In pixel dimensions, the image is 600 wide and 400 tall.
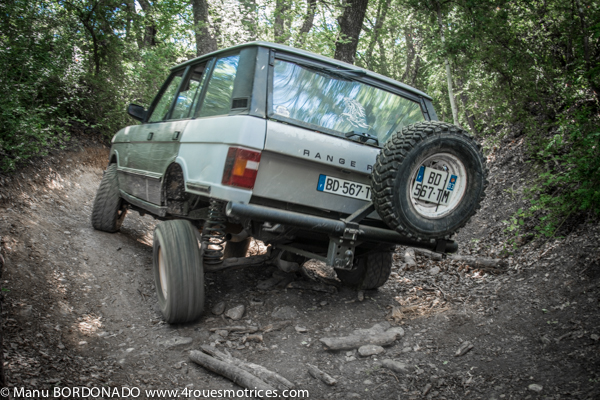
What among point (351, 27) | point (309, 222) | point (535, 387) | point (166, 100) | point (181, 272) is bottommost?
point (181, 272)

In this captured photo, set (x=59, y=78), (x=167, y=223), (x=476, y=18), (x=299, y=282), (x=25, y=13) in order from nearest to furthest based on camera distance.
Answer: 1. (x=167, y=223)
2. (x=299, y=282)
3. (x=476, y=18)
4. (x=25, y=13)
5. (x=59, y=78)

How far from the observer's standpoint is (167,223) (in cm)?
321

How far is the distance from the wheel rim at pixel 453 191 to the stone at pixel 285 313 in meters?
1.45

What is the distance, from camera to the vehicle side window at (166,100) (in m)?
4.21

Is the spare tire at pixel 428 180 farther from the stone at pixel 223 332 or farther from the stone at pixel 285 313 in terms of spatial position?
the stone at pixel 223 332

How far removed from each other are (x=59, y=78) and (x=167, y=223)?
17.3 feet

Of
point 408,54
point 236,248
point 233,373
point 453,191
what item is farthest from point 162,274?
point 408,54

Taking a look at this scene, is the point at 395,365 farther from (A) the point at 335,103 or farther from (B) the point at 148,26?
(B) the point at 148,26

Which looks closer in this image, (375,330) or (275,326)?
(375,330)

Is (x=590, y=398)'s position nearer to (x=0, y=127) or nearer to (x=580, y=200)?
(x=580, y=200)

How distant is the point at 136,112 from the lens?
459cm

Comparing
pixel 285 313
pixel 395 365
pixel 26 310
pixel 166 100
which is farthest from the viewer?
pixel 166 100

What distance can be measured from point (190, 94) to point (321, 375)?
8.90 ft

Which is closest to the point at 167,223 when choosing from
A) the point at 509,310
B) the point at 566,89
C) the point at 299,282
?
the point at 299,282
